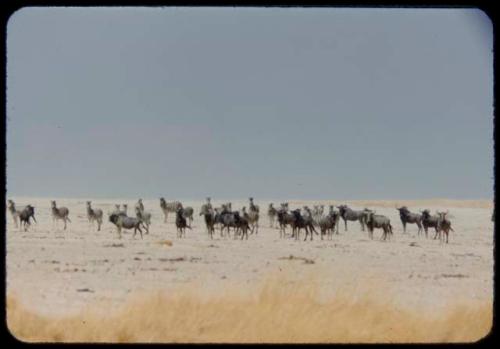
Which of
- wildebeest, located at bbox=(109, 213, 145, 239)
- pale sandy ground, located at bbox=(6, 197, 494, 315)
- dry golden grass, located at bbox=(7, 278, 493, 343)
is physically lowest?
pale sandy ground, located at bbox=(6, 197, 494, 315)

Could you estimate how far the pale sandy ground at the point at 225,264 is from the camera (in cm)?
1217

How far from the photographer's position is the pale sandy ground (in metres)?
12.2

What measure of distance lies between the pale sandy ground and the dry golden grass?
1285 mm

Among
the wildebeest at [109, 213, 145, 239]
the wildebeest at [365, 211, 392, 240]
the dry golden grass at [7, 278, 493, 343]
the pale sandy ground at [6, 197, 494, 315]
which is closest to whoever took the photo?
the dry golden grass at [7, 278, 493, 343]

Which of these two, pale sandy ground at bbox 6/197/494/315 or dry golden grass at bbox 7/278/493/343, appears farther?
pale sandy ground at bbox 6/197/494/315

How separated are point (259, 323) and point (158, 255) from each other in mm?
11508

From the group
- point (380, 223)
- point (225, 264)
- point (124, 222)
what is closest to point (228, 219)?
point (124, 222)

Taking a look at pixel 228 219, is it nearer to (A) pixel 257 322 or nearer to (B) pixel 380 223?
(B) pixel 380 223

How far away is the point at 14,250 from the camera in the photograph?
17.9m

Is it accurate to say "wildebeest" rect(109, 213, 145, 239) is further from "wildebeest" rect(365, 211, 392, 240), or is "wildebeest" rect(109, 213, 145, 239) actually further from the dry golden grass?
the dry golden grass

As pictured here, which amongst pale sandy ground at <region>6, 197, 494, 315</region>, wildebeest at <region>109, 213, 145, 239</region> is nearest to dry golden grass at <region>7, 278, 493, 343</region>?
pale sandy ground at <region>6, 197, 494, 315</region>

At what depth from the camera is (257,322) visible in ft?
25.1

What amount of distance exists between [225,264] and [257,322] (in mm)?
9571
